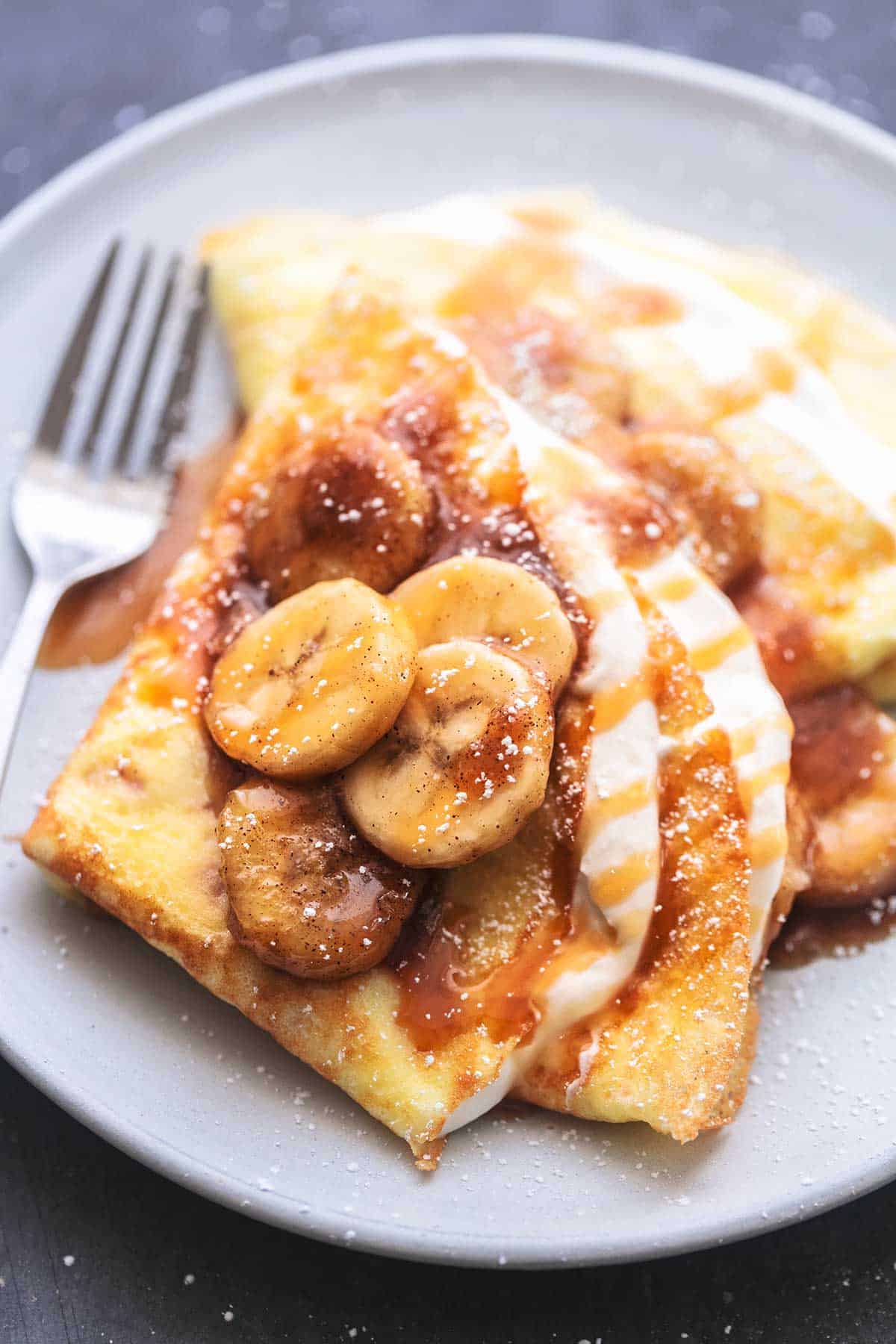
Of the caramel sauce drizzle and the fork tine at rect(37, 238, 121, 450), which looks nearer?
the caramel sauce drizzle

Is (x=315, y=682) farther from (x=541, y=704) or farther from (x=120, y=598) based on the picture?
(x=120, y=598)

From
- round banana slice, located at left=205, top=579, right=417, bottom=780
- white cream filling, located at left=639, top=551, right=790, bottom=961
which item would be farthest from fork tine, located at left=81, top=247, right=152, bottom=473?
white cream filling, located at left=639, top=551, right=790, bottom=961

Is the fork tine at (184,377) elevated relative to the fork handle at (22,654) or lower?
elevated

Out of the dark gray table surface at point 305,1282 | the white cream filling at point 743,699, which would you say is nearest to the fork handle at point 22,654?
the dark gray table surface at point 305,1282

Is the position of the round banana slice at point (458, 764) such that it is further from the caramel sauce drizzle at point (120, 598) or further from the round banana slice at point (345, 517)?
the caramel sauce drizzle at point (120, 598)

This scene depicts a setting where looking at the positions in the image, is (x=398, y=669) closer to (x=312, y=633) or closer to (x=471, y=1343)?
(x=312, y=633)

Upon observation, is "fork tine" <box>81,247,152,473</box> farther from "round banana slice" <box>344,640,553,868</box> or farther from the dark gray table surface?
the dark gray table surface
